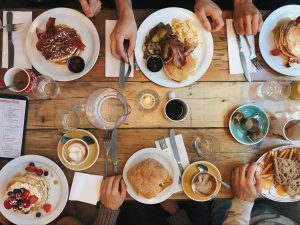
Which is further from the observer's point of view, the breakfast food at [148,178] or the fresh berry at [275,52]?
the fresh berry at [275,52]

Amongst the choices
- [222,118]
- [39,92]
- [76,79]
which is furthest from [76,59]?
[222,118]

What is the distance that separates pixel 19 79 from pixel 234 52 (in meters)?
1.21

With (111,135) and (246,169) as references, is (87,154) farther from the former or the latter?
(246,169)

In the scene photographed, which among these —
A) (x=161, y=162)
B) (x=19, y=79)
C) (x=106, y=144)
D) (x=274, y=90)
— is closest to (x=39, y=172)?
(x=106, y=144)

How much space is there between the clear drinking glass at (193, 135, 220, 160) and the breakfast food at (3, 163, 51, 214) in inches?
33.0

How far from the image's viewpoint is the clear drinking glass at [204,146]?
1598 mm

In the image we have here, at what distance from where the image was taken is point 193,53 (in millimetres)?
1657

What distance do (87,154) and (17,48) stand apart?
0.71 meters

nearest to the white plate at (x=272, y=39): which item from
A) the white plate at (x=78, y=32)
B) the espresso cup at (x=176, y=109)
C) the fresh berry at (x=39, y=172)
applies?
the espresso cup at (x=176, y=109)

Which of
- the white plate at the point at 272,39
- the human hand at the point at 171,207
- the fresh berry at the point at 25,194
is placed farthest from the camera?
the human hand at the point at 171,207

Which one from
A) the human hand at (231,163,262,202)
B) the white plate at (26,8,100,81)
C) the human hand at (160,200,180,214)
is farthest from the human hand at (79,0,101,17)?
the human hand at (160,200,180,214)

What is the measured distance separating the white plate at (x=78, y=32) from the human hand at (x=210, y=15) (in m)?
0.60

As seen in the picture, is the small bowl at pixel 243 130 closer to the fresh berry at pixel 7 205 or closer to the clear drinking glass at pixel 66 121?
the clear drinking glass at pixel 66 121

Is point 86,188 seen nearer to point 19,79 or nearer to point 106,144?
point 106,144
